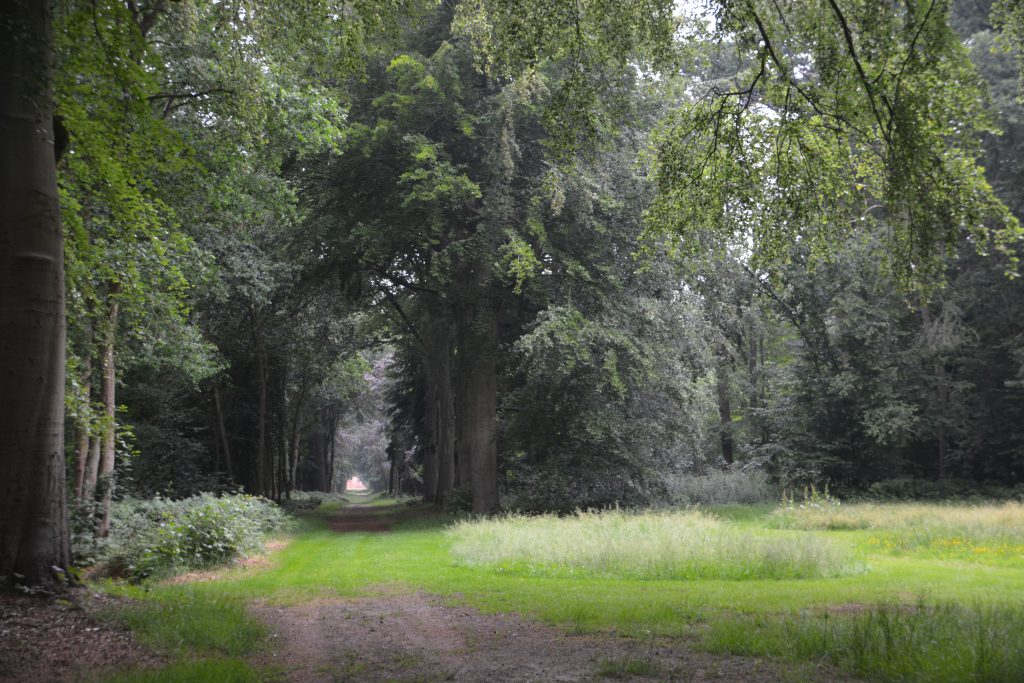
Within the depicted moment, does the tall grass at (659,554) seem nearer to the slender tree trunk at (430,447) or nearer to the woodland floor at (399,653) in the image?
the woodland floor at (399,653)

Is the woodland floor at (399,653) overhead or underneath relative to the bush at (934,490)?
overhead

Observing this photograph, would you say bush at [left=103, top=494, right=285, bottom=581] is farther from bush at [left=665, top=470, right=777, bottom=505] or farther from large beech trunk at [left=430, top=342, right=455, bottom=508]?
bush at [left=665, top=470, right=777, bottom=505]

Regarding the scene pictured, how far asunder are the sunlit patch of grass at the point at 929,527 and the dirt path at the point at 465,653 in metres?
9.23

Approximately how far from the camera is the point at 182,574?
1186cm

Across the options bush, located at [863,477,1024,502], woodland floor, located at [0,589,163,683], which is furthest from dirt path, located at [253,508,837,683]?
bush, located at [863,477,1024,502]

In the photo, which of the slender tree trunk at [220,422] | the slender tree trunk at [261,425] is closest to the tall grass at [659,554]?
the slender tree trunk at [220,422]

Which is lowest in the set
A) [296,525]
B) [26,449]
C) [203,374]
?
[296,525]

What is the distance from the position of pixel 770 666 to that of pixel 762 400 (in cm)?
3105

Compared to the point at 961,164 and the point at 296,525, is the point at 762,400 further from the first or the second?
Result: the point at 961,164

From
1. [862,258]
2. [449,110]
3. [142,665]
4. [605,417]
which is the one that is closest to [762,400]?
[862,258]

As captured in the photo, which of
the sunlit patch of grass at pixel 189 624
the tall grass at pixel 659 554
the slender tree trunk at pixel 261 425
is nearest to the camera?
the sunlit patch of grass at pixel 189 624

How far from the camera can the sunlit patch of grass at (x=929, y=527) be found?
1388 centimetres

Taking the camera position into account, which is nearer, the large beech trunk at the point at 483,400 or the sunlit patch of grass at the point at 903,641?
the sunlit patch of grass at the point at 903,641

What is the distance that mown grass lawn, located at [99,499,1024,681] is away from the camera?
240 inches
